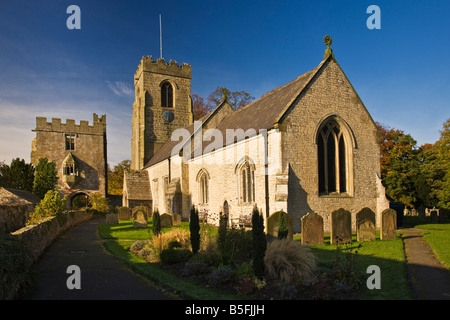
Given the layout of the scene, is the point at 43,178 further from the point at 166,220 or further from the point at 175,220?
the point at 175,220

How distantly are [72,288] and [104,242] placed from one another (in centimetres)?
775

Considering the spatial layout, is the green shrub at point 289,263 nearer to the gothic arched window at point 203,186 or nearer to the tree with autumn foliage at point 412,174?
the gothic arched window at point 203,186

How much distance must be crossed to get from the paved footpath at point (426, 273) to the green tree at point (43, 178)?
38573 mm

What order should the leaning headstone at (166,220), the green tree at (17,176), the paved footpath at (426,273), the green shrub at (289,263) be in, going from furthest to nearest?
the green tree at (17,176)
the leaning headstone at (166,220)
the green shrub at (289,263)
the paved footpath at (426,273)

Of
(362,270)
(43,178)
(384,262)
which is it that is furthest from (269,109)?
(43,178)

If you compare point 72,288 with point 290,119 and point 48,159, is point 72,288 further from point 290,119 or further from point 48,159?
point 48,159

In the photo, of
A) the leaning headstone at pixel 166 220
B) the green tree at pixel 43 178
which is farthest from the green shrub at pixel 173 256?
the green tree at pixel 43 178

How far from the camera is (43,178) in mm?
39250

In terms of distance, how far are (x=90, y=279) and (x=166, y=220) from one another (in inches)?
515

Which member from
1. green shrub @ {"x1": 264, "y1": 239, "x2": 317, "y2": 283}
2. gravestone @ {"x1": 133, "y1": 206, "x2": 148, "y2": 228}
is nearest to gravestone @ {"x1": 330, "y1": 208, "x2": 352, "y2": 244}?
green shrub @ {"x1": 264, "y1": 239, "x2": 317, "y2": 283}

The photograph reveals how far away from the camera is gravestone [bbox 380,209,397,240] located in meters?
14.5

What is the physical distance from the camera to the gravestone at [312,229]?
1301cm

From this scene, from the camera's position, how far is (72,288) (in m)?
7.90

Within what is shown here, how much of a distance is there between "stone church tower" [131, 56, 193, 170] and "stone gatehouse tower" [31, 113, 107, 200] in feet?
24.1
